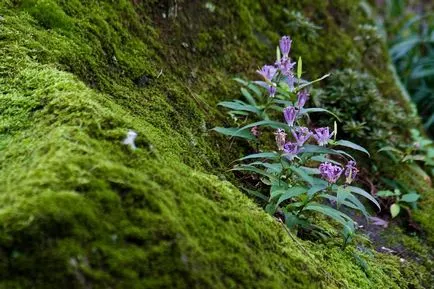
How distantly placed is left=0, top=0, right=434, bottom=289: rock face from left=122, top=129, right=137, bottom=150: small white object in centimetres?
2

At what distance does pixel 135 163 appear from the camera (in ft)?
5.86

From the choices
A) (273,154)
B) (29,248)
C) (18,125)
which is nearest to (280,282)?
(273,154)

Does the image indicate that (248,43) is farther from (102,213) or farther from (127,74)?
(102,213)

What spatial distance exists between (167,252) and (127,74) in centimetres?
136

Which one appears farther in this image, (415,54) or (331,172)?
(415,54)

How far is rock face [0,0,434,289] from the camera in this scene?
1470mm

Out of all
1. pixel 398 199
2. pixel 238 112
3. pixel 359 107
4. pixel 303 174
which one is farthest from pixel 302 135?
pixel 359 107

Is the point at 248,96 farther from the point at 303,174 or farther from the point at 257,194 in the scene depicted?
the point at 303,174

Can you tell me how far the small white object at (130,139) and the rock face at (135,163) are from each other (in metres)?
0.02

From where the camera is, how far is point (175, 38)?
3162 mm

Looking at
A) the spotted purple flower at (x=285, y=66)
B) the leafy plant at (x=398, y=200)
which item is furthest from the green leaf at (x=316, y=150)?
the leafy plant at (x=398, y=200)

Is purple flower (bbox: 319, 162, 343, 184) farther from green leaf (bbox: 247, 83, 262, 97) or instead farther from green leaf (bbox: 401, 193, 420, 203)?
green leaf (bbox: 401, 193, 420, 203)

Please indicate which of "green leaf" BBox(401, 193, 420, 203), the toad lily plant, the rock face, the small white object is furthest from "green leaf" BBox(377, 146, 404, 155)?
the small white object

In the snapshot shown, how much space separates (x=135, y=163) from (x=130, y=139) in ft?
0.33
